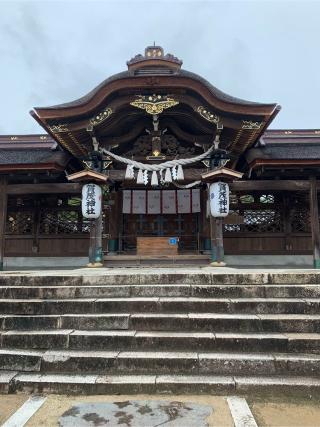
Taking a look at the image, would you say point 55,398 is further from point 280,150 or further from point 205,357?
point 280,150

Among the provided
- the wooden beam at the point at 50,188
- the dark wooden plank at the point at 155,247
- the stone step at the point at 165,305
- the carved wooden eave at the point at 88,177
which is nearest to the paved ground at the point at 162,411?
the stone step at the point at 165,305

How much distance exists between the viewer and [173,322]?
5109 mm

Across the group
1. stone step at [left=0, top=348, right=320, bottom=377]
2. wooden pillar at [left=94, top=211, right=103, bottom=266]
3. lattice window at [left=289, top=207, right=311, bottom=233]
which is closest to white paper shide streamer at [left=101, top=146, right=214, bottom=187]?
wooden pillar at [left=94, top=211, right=103, bottom=266]

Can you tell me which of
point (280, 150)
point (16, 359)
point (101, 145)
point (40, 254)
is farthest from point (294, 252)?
point (16, 359)

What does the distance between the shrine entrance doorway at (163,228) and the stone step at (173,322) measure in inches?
287

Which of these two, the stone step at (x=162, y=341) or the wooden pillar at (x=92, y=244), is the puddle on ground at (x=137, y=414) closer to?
the stone step at (x=162, y=341)

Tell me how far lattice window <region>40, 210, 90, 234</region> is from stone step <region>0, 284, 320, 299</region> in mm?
6881

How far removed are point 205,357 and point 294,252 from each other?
8844 millimetres

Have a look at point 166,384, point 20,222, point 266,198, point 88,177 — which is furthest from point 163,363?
point 20,222

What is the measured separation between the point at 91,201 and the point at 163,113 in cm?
362

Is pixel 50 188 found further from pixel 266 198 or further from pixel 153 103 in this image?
pixel 266 198

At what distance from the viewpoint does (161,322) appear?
16.8 feet

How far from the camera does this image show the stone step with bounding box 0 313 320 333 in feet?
16.3

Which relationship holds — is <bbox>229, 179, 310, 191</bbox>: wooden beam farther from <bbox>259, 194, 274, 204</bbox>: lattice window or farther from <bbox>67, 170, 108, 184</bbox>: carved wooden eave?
<bbox>67, 170, 108, 184</bbox>: carved wooden eave
